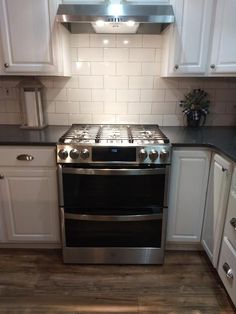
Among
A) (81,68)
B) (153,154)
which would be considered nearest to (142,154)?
(153,154)

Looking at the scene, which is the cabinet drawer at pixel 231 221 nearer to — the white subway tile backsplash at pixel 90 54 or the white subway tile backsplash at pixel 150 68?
the white subway tile backsplash at pixel 150 68

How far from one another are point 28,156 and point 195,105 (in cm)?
149

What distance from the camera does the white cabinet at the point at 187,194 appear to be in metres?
1.80

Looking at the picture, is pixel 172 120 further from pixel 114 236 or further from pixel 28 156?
pixel 28 156

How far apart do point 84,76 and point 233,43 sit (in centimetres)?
125

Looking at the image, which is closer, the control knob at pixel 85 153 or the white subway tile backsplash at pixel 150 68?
the control knob at pixel 85 153

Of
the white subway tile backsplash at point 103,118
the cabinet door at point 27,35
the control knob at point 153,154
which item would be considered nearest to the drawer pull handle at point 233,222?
the control knob at point 153,154

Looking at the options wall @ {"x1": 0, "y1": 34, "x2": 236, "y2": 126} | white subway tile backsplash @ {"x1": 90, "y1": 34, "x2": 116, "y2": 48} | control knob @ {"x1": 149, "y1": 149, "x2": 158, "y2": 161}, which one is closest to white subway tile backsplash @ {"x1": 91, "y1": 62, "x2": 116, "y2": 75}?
wall @ {"x1": 0, "y1": 34, "x2": 236, "y2": 126}

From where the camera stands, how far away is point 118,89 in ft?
7.34

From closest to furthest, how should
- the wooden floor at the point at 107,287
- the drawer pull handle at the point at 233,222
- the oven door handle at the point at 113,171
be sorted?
the drawer pull handle at the point at 233,222 → the wooden floor at the point at 107,287 → the oven door handle at the point at 113,171

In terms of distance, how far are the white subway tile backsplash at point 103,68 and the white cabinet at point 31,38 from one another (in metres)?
0.33

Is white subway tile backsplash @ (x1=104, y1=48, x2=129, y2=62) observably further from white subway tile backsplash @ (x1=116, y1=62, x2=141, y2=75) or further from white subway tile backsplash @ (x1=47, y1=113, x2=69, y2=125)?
white subway tile backsplash @ (x1=47, y1=113, x2=69, y2=125)

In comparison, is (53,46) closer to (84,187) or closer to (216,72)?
(84,187)

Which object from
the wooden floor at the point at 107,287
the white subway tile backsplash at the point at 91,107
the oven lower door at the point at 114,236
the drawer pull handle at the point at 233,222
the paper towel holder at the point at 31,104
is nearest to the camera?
the drawer pull handle at the point at 233,222
